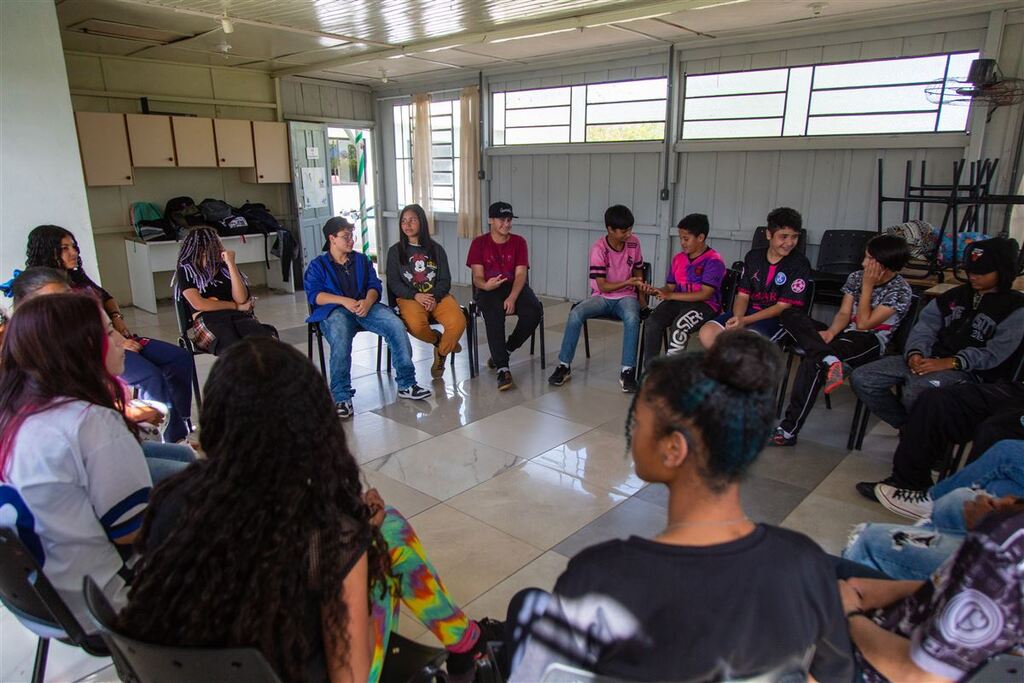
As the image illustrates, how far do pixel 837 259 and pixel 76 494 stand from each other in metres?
4.99

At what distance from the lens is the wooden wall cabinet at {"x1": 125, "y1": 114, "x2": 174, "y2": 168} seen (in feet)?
19.8

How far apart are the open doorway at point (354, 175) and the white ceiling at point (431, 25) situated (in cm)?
185

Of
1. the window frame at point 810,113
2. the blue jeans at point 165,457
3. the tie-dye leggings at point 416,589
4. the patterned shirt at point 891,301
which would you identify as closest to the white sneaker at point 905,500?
the patterned shirt at point 891,301

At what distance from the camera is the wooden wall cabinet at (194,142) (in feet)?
20.9

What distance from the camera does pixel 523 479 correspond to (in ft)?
9.40

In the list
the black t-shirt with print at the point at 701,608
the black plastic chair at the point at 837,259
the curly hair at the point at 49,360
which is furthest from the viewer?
→ the black plastic chair at the point at 837,259

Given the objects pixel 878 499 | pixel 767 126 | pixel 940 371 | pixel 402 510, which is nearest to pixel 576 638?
pixel 402 510

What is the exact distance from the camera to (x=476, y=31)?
5.13m

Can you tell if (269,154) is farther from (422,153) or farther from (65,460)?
(65,460)

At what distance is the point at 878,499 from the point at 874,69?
3.56m

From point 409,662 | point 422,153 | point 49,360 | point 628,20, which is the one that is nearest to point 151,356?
point 49,360

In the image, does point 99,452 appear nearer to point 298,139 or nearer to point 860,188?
point 860,188

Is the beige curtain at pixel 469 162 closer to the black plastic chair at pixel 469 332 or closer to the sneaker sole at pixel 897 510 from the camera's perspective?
the black plastic chair at pixel 469 332

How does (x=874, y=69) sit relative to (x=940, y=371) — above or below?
above
